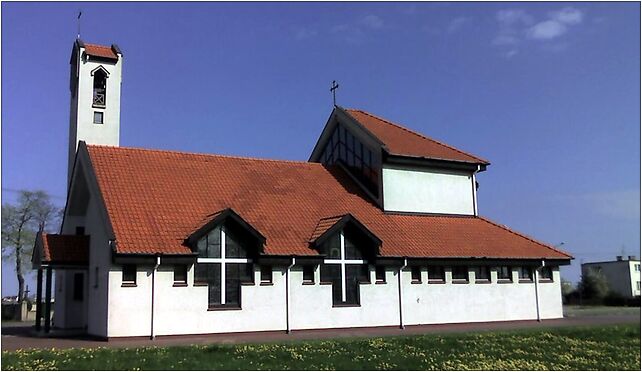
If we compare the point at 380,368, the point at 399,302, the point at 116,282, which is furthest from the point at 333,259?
the point at 380,368

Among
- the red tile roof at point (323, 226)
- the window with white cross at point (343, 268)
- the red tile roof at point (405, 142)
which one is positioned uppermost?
the red tile roof at point (405, 142)

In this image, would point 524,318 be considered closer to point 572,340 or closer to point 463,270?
point 463,270

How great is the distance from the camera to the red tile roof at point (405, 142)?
3325 centimetres

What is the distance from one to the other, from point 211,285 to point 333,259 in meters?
5.13

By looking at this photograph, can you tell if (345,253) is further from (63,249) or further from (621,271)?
(621,271)

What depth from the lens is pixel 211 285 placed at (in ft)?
81.7

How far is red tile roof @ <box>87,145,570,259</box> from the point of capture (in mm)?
25234

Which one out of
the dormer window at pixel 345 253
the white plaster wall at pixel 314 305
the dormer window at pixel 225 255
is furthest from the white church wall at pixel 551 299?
the dormer window at pixel 225 255

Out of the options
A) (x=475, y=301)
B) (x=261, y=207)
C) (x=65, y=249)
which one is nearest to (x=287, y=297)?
(x=261, y=207)

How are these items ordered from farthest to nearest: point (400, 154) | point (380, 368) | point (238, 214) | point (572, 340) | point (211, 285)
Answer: point (400, 154)
point (238, 214)
point (211, 285)
point (572, 340)
point (380, 368)

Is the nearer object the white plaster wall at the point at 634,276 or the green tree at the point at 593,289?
the green tree at the point at 593,289

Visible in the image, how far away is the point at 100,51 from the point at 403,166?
15572 mm

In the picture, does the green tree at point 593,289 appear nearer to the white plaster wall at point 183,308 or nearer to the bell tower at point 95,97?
the white plaster wall at point 183,308

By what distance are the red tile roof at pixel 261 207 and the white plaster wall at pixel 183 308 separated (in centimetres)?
114
